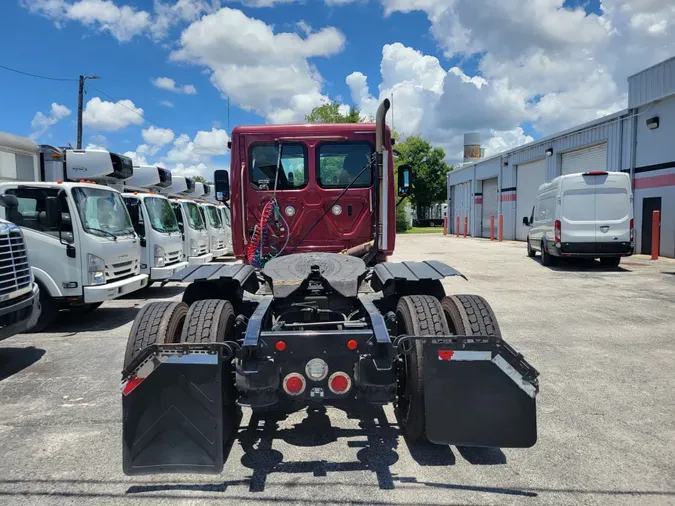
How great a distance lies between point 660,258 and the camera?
1623cm

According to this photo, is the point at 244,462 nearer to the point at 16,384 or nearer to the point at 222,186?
the point at 16,384

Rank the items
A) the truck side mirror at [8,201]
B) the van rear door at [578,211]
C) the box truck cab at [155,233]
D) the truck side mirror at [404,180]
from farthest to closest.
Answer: the van rear door at [578,211]
the box truck cab at [155,233]
the truck side mirror at [8,201]
the truck side mirror at [404,180]

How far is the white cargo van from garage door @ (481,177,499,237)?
18.1 meters

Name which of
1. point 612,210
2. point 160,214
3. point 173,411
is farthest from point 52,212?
point 612,210

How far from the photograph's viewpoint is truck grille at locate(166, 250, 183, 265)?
36.2ft

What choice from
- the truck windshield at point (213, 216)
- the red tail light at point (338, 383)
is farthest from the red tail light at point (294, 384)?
the truck windshield at point (213, 216)

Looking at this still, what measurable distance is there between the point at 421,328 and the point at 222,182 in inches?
154

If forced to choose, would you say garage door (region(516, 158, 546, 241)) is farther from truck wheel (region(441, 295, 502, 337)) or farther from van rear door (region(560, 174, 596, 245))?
truck wheel (region(441, 295, 502, 337))

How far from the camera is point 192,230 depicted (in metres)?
14.3

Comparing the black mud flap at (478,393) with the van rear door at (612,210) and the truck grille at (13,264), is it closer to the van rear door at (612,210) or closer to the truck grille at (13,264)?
the truck grille at (13,264)

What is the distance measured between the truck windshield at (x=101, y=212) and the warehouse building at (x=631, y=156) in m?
15.8

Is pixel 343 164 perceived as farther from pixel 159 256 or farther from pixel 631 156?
pixel 631 156

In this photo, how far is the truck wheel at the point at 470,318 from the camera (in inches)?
135

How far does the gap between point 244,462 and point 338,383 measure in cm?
89
